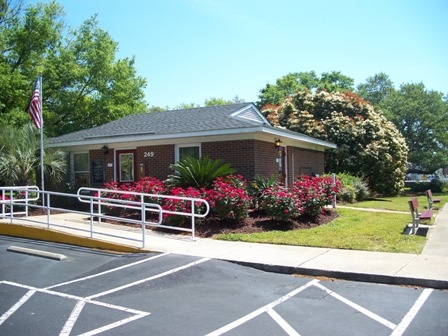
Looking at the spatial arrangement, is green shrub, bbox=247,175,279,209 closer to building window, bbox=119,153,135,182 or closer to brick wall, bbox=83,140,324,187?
brick wall, bbox=83,140,324,187

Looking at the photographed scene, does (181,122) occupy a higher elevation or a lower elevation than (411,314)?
higher

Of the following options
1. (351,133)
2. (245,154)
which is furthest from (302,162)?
(351,133)

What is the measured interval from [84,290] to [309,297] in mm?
3215

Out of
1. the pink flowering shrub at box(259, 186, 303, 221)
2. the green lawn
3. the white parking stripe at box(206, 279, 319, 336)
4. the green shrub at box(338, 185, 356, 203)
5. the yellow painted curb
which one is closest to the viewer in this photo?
the white parking stripe at box(206, 279, 319, 336)

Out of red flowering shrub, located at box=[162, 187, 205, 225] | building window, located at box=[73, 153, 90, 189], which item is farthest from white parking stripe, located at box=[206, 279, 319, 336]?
building window, located at box=[73, 153, 90, 189]

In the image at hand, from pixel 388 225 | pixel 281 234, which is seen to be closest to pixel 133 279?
pixel 281 234

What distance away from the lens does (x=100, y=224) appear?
12.2m

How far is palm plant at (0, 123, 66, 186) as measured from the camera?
51.6 ft

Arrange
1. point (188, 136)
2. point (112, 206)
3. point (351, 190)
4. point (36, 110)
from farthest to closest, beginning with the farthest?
1. point (351, 190)
2. point (188, 136)
3. point (36, 110)
4. point (112, 206)

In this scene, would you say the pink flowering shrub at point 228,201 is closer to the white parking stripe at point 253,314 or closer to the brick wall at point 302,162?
the white parking stripe at point 253,314

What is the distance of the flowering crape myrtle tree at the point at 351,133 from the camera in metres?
25.5

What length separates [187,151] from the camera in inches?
606

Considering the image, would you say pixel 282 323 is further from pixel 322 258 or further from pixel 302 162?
pixel 302 162

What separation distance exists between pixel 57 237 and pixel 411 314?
8023mm
